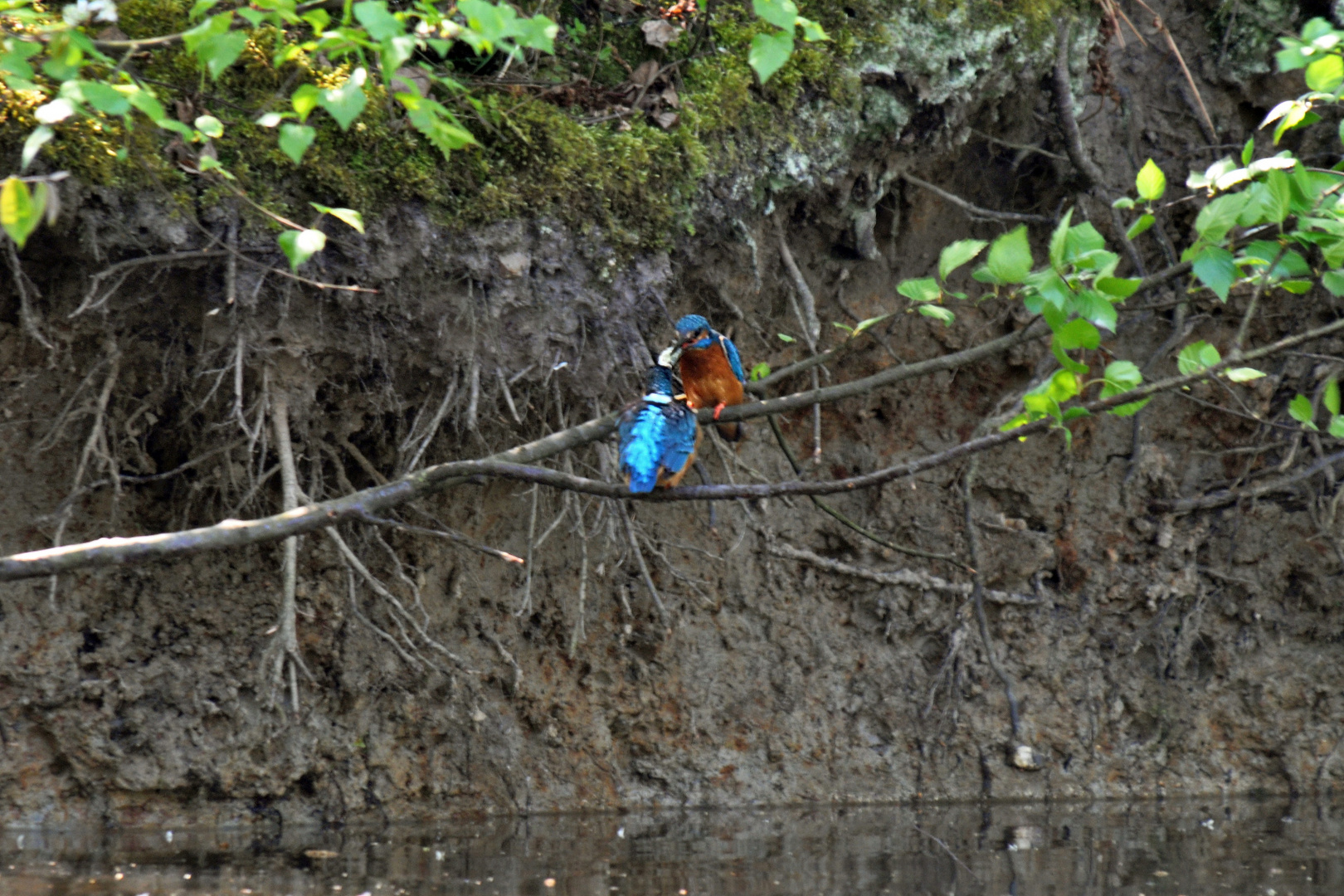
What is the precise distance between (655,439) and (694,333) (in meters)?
0.58

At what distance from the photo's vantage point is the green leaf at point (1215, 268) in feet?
7.68

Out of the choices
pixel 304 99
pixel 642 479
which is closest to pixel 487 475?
pixel 642 479

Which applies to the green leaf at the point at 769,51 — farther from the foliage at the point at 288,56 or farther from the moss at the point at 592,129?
the moss at the point at 592,129

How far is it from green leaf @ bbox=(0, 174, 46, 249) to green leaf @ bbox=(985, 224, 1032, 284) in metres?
1.86

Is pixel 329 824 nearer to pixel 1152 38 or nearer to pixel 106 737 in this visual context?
pixel 106 737

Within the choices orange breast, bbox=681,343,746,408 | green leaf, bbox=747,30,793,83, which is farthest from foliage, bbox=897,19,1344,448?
orange breast, bbox=681,343,746,408

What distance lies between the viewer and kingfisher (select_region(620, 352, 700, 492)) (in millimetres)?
3109

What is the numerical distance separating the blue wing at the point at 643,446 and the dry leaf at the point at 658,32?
1602 mm

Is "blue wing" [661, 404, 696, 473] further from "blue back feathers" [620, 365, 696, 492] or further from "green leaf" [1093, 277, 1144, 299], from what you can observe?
"green leaf" [1093, 277, 1144, 299]

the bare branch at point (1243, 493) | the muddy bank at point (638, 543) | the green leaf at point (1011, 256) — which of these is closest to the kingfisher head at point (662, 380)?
the muddy bank at point (638, 543)

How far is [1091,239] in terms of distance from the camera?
2408 mm

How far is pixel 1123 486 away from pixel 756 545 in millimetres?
1952

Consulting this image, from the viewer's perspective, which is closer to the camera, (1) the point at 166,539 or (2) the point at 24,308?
(1) the point at 166,539

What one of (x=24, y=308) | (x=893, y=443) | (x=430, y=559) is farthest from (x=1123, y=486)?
(x=24, y=308)
